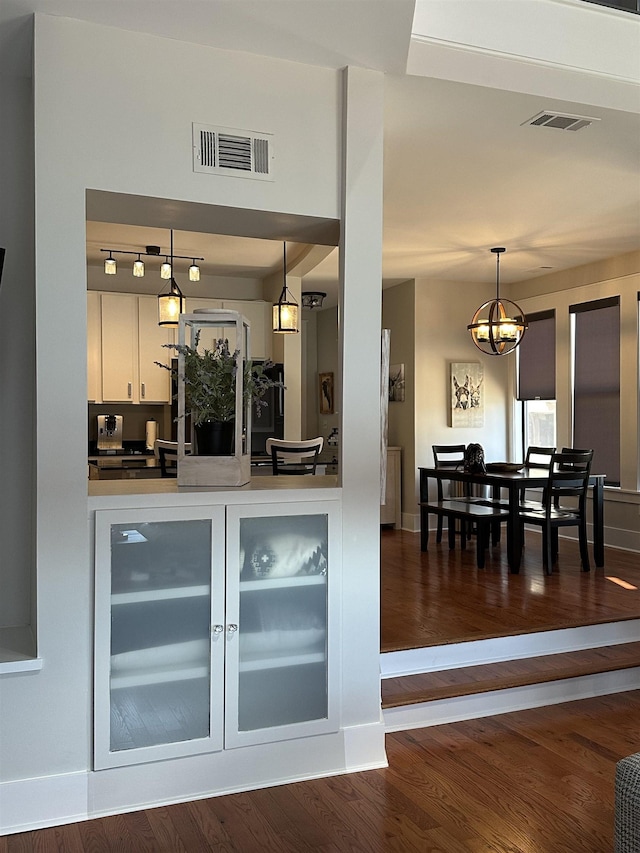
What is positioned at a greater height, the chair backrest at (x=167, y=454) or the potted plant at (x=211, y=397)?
the potted plant at (x=211, y=397)

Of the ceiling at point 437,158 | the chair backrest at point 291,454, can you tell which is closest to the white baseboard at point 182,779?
the chair backrest at point 291,454

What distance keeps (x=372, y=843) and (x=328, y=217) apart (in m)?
2.35

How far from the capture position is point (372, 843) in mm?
2559

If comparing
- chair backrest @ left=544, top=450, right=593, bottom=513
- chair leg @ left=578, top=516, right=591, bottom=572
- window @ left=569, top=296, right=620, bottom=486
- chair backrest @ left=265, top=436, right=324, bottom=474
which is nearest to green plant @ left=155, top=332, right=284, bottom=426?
chair backrest @ left=265, top=436, right=324, bottom=474

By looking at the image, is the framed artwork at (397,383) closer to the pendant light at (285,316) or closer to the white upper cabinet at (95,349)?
the pendant light at (285,316)

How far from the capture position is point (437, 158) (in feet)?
14.6

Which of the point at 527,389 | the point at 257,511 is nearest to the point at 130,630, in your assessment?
the point at 257,511

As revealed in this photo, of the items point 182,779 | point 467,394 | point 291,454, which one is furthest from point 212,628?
point 467,394

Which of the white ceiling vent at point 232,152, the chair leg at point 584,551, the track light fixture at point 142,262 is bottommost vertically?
the chair leg at point 584,551

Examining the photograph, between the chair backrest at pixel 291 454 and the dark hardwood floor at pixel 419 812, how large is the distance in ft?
8.05

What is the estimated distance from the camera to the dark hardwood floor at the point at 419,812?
2.55 meters

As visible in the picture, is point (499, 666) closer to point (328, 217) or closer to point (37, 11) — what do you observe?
point (328, 217)

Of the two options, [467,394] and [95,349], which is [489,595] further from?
[95,349]

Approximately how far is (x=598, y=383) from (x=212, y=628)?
18.5 ft
